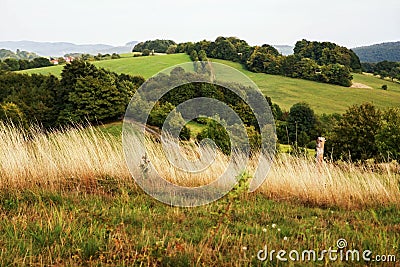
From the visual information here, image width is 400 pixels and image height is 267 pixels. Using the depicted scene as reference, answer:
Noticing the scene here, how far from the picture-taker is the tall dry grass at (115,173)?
460 centimetres

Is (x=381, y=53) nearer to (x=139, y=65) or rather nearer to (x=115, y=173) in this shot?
(x=139, y=65)

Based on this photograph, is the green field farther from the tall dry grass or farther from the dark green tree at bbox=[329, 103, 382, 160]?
the tall dry grass

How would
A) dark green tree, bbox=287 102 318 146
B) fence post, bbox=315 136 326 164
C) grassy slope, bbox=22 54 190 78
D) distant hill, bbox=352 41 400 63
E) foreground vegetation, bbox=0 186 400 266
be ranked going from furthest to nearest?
1. distant hill, bbox=352 41 400 63
2. grassy slope, bbox=22 54 190 78
3. dark green tree, bbox=287 102 318 146
4. fence post, bbox=315 136 326 164
5. foreground vegetation, bbox=0 186 400 266

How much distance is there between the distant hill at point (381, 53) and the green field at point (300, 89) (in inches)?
2670

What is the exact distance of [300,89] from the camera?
230 ft

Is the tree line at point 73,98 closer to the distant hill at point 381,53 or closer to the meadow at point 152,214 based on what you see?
the meadow at point 152,214

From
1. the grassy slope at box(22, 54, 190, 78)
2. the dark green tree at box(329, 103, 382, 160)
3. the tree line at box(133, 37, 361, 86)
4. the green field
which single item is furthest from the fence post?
the tree line at box(133, 37, 361, 86)

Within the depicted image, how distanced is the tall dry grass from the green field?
55243 mm

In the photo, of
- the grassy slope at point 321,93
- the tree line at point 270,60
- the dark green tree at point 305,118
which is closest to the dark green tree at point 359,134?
the dark green tree at point 305,118

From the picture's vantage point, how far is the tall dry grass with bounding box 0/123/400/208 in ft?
15.1

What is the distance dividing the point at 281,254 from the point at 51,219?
204 cm

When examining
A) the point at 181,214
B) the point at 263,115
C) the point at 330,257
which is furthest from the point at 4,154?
the point at 330,257

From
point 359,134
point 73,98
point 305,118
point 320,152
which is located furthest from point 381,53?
point 320,152

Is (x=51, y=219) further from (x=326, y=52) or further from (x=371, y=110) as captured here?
(x=326, y=52)
